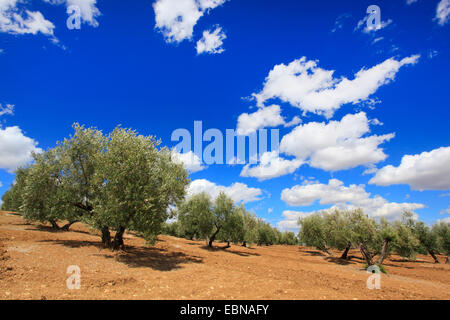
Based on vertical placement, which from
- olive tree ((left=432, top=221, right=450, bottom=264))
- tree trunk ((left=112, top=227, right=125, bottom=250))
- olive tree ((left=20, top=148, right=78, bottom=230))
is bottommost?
olive tree ((left=432, top=221, right=450, bottom=264))

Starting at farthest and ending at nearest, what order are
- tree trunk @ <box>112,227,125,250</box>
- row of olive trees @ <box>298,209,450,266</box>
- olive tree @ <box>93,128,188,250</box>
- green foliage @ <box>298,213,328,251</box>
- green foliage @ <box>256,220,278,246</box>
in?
green foliage @ <box>256,220,278,246</box> → green foliage @ <box>298,213,328,251</box> → row of olive trees @ <box>298,209,450,266</box> → tree trunk @ <box>112,227,125,250</box> → olive tree @ <box>93,128,188,250</box>

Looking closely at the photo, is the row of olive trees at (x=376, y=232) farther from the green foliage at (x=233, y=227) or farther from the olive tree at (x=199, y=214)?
the olive tree at (x=199, y=214)

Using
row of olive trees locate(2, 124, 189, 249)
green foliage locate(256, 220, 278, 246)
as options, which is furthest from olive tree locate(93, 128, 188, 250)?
green foliage locate(256, 220, 278, 246)

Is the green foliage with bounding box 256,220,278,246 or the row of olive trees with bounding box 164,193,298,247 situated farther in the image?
the green foliage with bounding box 256,220,278,246

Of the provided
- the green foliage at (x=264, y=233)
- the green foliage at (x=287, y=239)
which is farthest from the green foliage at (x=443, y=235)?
the green foliage at (x=287, y=239)

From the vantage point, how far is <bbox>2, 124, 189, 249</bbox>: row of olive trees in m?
18.4

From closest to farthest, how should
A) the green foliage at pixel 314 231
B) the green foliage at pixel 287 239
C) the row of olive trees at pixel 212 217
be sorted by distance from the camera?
1. the row of olive trees at pixel 212 217
2. the green foliage at pixel 314 231
3. the green foliage at pixel 287 239

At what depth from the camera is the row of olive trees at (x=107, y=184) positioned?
18.4m

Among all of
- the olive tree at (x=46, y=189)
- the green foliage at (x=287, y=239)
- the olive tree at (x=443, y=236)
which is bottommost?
the green foliage at (x=287, y=239)

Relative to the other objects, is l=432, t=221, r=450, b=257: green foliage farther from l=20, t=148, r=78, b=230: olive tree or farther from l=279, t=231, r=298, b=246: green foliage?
l=279, t=231, r=298, b=246: green foliage

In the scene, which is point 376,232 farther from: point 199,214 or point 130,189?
point 130,189

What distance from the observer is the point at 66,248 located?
1872cm

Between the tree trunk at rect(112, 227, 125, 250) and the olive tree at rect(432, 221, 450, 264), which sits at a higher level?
the tree trunk at rect(112, 227, 125, 250)
